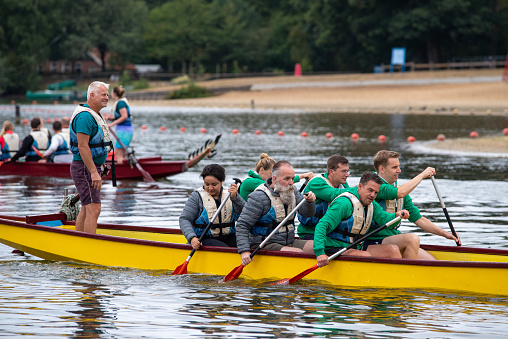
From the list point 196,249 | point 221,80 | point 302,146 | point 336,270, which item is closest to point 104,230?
point 196,249

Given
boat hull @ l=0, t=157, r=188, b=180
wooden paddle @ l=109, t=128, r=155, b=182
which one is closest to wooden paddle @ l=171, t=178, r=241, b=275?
wooden paddle @ l=109, t=128, r=155, b=182

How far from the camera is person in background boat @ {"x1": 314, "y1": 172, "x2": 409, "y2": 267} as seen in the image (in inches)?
265

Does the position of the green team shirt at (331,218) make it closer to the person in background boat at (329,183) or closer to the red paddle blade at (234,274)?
the person in background boat at (329,183)

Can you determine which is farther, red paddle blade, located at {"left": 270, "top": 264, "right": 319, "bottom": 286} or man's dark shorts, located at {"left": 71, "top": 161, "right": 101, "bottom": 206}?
man's dark shorts, located at {"left": 71, "top": 161, "right": 101, "bottom": 206}

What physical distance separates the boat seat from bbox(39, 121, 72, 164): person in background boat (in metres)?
5.31

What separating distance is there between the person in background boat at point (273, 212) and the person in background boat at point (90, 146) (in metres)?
1.64

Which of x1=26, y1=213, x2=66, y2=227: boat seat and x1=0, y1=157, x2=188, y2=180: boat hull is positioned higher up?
x1=0, y1=157, x2=188, y2=180: boat hull

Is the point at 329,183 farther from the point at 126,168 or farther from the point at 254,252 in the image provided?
the point at 126,168

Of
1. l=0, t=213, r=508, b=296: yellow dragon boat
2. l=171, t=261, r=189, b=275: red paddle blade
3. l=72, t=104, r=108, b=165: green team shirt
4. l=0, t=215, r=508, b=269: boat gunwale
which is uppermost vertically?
l=72, t=104, r=108, b=165: green team shirt

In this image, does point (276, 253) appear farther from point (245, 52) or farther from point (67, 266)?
point (245, 52)

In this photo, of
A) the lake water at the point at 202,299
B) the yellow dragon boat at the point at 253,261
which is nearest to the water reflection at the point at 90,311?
the lake water at the point at 202,299

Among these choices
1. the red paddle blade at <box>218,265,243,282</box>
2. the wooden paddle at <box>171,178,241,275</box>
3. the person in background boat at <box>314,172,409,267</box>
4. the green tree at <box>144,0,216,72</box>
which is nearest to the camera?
the person in background boat at <box>314,172,409,267</box>

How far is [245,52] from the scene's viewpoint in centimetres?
6638

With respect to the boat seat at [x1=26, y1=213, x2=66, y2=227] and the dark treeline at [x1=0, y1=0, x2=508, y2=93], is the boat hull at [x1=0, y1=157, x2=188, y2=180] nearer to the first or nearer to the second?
the boat seat at [x1=26, y1=213, x2=66, y2=227]
